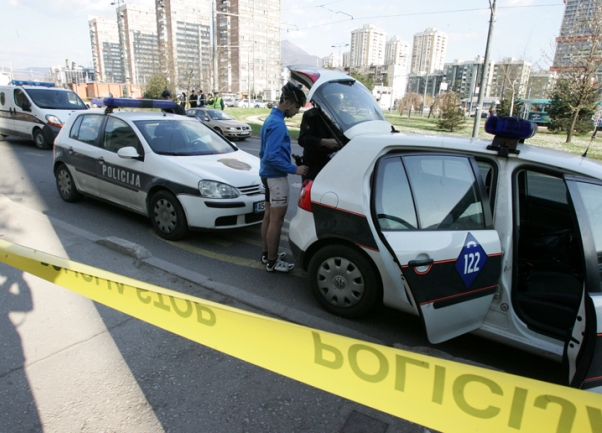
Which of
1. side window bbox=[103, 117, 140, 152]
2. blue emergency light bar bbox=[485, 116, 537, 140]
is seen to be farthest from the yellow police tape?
side window bbox=[103, 117, 140, 152]

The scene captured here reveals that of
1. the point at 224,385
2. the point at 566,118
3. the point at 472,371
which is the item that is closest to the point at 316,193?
the point at 224,385

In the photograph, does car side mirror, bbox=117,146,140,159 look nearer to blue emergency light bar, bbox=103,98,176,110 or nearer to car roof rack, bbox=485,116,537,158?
blue emergency light bar, bbox=103,98,176,110

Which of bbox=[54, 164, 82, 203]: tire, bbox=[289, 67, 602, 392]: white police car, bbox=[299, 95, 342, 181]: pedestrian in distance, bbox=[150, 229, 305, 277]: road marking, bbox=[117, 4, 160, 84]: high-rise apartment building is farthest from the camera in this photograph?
bbox=[117, 4, 160, 84]: high-rise apartment building

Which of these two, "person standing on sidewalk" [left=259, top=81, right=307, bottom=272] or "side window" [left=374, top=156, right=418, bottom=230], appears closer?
"side window" [left=374, top=156, right=418, bottom=230]

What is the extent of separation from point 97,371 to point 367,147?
7.80 feet

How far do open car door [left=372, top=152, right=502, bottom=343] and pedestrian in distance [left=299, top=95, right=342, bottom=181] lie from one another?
184 centimetres

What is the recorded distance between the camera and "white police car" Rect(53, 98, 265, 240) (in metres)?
4.81

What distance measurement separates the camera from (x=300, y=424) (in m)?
2.22

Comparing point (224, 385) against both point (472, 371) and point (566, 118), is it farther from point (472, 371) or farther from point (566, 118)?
point (566, 118)

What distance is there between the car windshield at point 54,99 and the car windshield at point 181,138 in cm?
919

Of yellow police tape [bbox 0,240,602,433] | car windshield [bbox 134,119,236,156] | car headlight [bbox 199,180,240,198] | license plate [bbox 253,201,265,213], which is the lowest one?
license plate [bbox 253,201,265,213]

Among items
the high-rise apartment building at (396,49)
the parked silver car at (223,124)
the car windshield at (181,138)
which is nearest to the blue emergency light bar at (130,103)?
the car windshield at (181,138)

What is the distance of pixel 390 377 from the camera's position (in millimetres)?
1271

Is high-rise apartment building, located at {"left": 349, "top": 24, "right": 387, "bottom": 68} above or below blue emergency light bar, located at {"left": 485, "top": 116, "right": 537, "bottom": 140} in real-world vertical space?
above
